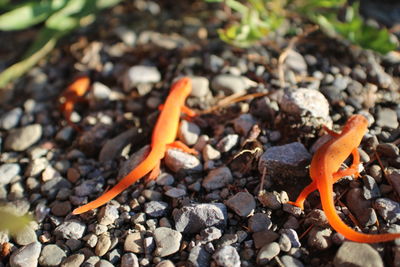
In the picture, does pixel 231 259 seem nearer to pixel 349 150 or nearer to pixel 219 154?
pixel 219 154

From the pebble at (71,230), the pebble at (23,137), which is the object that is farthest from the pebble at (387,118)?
the pebble at (23,137)

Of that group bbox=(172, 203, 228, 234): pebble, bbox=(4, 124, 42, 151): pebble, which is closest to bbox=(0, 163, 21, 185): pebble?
bbox=(4, 124, 42, 151): pebble

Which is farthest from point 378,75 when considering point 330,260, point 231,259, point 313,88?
point 231,259

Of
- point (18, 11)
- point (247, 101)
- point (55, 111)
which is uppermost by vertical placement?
point (18, 11)

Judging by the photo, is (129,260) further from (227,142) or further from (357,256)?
(357,256)

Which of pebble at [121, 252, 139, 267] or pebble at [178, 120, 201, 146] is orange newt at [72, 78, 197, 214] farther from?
pebble at [121, 252, 139, 267]

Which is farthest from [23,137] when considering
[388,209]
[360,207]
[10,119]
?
[388,209]
